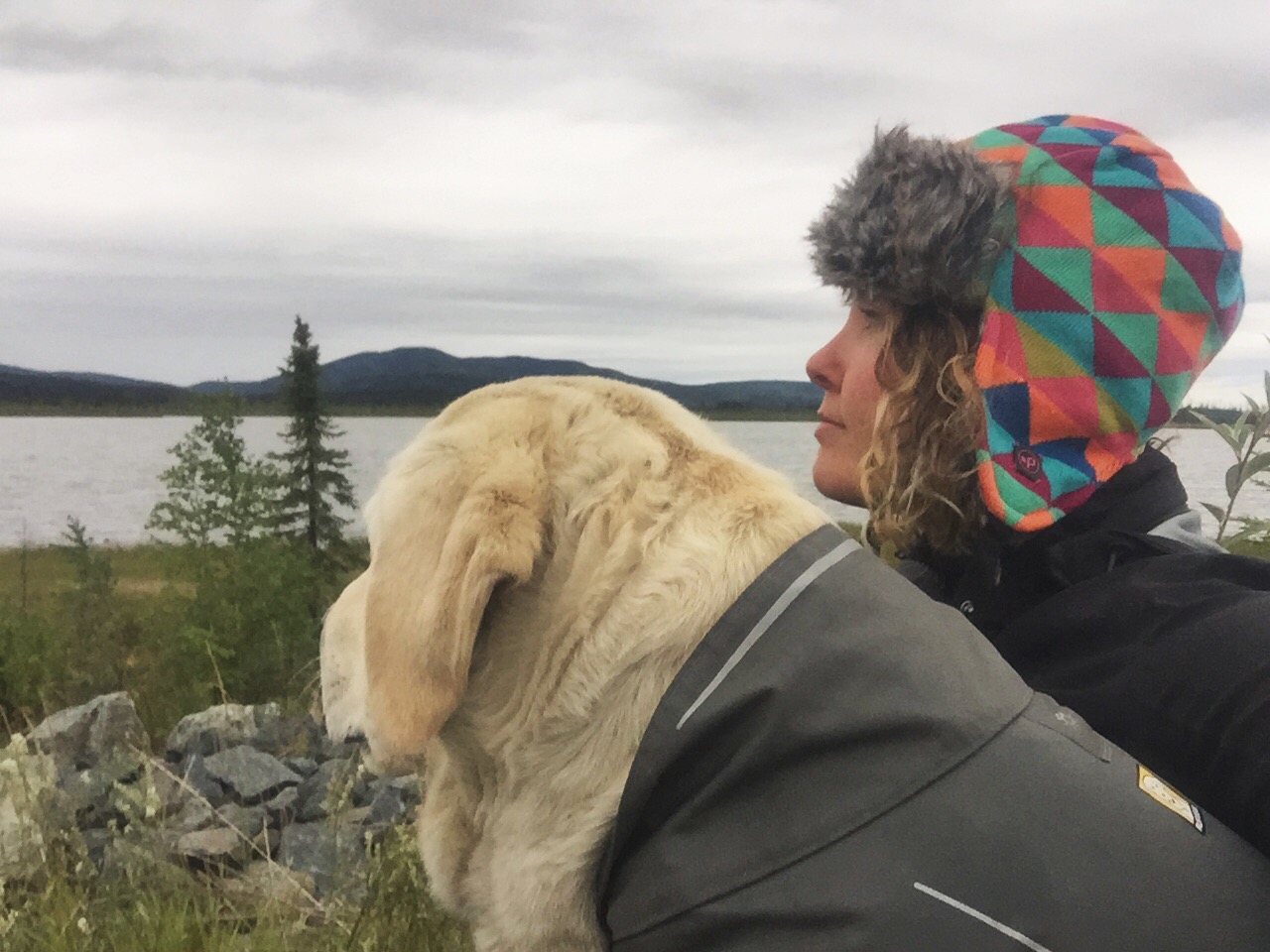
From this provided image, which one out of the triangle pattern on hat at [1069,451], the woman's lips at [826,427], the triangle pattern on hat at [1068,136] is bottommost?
the triangle pattern on hat at [1069,451]

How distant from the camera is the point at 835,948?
109cm

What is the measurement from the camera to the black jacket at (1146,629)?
53.3 inches

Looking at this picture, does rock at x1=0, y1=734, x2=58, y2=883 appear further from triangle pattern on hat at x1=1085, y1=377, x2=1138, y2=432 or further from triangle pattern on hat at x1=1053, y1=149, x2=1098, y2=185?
triangle pattern on hat at x1=1053, y1=149, x2=1098, y2=185

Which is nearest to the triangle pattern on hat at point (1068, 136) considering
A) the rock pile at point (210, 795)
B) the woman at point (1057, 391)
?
the woman at point (1057, 391)

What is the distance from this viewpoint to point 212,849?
11.4 ft

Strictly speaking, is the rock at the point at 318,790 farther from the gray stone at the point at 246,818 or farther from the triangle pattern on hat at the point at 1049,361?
the triangle pattern on hat at the point at 1049,361

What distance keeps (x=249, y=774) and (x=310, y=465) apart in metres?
1.97

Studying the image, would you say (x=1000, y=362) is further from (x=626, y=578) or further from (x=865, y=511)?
(x=626, y=578)

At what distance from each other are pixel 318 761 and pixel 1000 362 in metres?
3.88

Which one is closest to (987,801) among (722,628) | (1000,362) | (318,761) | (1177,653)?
(722,628)

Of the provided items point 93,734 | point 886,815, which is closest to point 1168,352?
point 886,815

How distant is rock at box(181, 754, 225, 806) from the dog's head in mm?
2851

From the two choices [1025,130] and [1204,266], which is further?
[1025,130]

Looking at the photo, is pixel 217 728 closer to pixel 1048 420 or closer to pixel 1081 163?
pixel 1048 420
